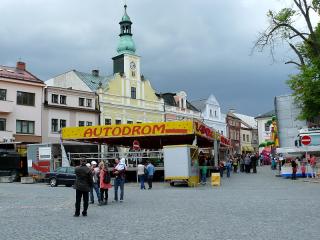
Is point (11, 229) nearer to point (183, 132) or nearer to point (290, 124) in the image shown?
point (183, 132)

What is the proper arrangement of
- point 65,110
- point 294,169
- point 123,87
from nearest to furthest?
point 294,169 → point 65,110 → point 123,87

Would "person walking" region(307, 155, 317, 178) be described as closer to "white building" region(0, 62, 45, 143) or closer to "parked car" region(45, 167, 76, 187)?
"parked car" region(45, 167, 76, 187)

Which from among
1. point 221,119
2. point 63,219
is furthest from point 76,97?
point 63,219

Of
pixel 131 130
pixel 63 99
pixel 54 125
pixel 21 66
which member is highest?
pixel 21 66

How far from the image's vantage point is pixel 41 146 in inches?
1463

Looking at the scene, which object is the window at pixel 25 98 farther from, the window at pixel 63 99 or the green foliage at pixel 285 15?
the green foliage at pixel 285 15

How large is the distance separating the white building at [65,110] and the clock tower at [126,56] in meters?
7.53

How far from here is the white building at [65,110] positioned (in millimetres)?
51438

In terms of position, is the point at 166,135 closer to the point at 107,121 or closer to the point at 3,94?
the point at 3,94

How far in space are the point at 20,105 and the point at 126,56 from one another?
60.5 feet

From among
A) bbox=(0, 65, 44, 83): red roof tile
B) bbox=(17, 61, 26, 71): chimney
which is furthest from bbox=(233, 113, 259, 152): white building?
bbox=(0, 65, 44, 83): red roof tile

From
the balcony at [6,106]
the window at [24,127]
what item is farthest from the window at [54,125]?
the balcony at [6,106]

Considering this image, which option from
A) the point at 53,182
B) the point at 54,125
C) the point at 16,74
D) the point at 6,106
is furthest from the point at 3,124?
the point at 53,182

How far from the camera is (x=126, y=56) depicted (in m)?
62.9
